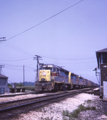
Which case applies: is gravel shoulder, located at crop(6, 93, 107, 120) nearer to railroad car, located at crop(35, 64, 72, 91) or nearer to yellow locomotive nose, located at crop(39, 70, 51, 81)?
railroad car, located at crop(35, 64, 72, 91)

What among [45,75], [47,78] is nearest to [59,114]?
[47,78]

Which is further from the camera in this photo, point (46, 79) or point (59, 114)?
point (46, 79)

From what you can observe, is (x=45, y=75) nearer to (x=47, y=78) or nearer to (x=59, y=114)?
(x=47, y=78)

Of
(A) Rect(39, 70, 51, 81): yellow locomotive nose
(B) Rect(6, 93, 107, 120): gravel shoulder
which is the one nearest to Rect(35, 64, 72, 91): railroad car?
(A) Rect(39, 70, 51, 81): yellow locomotive nose

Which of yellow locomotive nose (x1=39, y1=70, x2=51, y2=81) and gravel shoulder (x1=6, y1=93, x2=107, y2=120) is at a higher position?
yellow locomotive nose (x1=39, y1=70, x2=51, y2=81)

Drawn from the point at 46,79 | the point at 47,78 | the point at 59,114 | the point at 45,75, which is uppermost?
the point at 45,75

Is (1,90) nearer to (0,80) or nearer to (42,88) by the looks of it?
(0,80)

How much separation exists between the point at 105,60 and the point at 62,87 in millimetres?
9128

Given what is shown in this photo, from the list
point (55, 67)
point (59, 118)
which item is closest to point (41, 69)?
point (55, 67)

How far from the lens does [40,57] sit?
4331 centimetres

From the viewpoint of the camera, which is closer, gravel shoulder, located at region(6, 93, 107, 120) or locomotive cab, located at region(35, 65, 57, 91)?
gravel shoulder, located at region(6, 93, 107, 120)

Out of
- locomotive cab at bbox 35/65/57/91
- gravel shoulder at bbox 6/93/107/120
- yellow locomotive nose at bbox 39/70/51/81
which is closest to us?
gravel shoulder at bbox 6/93/107/120

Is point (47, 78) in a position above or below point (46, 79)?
above

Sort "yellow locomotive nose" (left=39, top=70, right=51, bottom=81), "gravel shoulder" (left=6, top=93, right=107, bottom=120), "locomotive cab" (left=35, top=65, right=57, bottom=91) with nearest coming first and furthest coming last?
1. "gravel shoulder" (left=6, top=93, right=107, bottom=120)
2. "locomotive cab" (left=35, top=65, right=57, bottom=91)
3. "yellow locomotive nose" (left=39, top=70, right=51, bottom=81)
